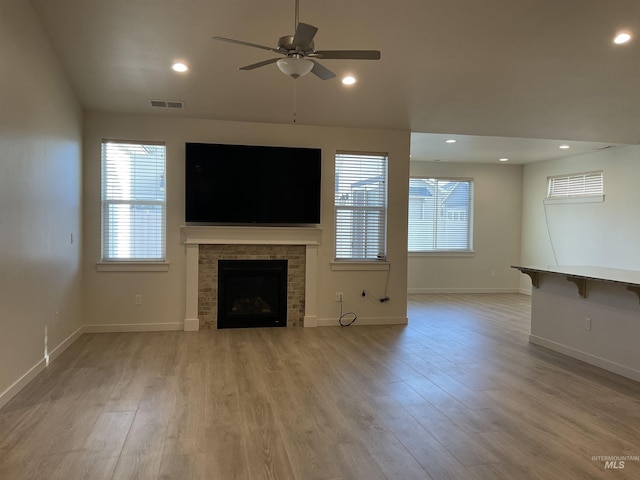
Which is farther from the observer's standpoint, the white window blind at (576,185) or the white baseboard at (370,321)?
the white window blind at (576,185)

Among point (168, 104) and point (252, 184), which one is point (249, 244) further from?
point (168, 104)

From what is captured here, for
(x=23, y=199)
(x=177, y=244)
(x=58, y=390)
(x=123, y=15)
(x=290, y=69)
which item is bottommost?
(x=58, y=390)

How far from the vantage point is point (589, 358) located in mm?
4340

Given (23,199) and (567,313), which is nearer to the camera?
(23,199)

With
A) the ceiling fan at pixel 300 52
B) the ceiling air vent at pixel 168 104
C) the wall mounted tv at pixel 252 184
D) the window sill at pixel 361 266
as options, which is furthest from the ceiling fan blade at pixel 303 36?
the window sill at pixel 361 266

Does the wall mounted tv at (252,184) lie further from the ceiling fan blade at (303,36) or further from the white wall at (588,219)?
the white wall at (588,219)

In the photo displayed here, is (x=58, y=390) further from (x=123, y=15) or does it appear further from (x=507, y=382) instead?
(x=507, y=382)

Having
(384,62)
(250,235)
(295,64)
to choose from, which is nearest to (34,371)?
(250,235)

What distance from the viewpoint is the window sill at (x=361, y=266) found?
19.4 ft

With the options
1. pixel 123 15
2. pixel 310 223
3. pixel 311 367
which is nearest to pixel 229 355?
pixel 311 367

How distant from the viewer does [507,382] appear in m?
3.77

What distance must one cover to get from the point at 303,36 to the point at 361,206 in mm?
3608

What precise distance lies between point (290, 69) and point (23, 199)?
2336 millimetres

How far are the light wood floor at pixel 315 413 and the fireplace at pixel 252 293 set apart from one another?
26.0 inches
